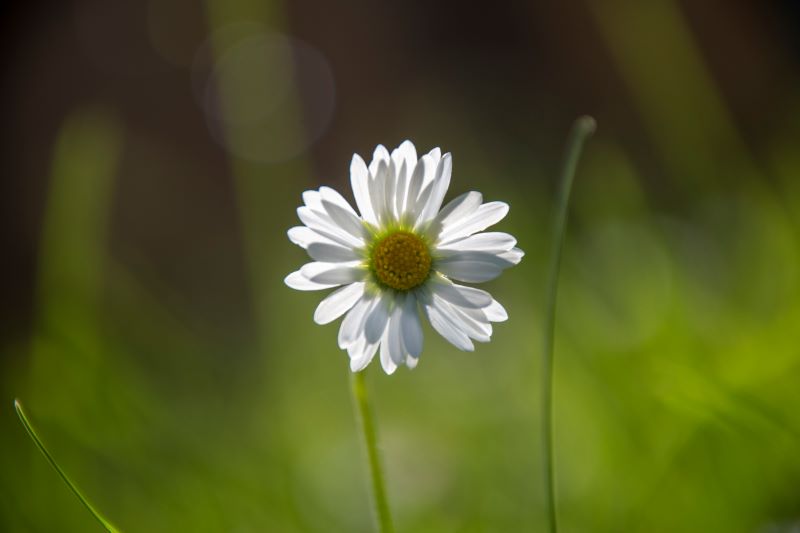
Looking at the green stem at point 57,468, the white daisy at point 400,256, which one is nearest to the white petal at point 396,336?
the white daisy at point 400,256

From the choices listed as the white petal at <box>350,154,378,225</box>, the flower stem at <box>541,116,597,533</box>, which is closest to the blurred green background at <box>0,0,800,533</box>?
the flower stem at <box>541,116,597,533</box>

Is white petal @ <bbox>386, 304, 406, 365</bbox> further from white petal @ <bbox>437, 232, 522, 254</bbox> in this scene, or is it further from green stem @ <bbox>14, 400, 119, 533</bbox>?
green stem @ <bbox>14, 400, 119, 533</bbox>

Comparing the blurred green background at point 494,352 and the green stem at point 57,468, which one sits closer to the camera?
the green stem at point 57,468

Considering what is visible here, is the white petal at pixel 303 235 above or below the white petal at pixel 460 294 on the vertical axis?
above

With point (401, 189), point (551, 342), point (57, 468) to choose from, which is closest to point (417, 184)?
point (401, 189)

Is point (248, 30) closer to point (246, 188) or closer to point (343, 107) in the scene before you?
point (246, 188)

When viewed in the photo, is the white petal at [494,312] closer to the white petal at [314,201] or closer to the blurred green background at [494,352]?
the white petal at [314,201]

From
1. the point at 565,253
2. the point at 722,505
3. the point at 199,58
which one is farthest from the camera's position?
the point at 199,58

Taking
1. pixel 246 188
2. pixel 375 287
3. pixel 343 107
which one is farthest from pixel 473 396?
pixel 343 107
